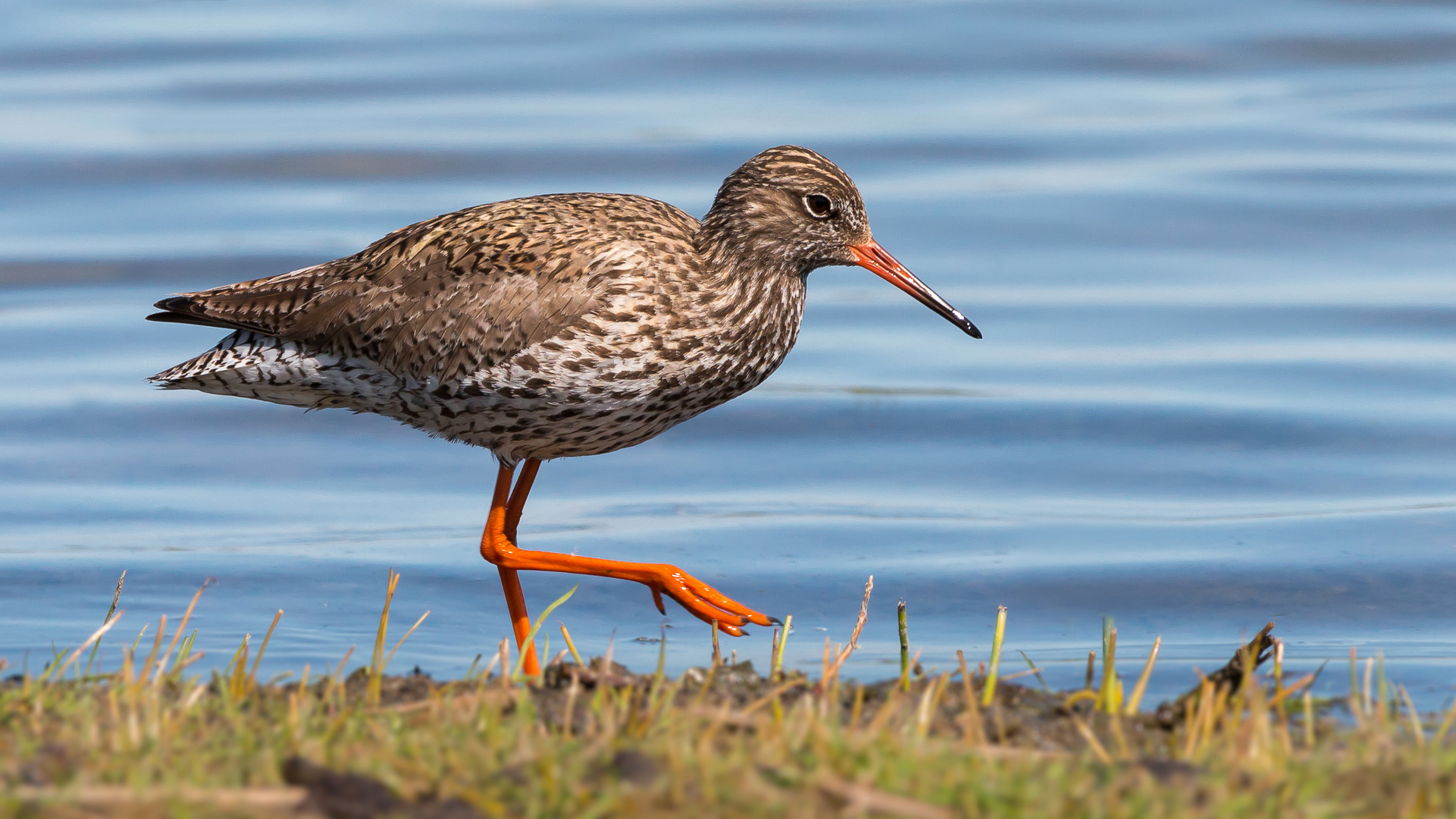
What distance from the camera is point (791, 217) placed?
23.9 feet

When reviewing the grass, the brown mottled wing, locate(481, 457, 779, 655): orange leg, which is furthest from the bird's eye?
the grass

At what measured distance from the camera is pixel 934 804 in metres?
3.49

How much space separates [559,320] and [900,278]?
1.52 m

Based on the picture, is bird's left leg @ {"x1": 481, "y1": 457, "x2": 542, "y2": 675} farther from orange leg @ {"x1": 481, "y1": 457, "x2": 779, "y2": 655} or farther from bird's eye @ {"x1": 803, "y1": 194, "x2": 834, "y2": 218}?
bird's eye @ {"x1": 803, "y1": 194, "x2": 834, "y2": 218}

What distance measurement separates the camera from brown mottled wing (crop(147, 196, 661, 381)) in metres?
6.95

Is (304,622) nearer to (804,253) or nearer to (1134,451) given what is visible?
(804,253)

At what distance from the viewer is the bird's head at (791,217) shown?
724cm

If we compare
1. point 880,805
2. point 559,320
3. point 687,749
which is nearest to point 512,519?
point 559,320

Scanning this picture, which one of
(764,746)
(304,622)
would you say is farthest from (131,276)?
(764,746)

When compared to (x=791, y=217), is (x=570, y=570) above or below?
below

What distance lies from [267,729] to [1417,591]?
6069 mm

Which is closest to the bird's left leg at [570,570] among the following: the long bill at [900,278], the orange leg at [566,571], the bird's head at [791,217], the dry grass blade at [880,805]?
the orange leg at [566,571]

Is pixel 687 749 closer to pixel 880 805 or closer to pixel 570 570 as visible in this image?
pixel 880 805

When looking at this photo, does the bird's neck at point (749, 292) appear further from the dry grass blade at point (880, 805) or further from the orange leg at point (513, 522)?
the dry grass blade at point (880, 805)
